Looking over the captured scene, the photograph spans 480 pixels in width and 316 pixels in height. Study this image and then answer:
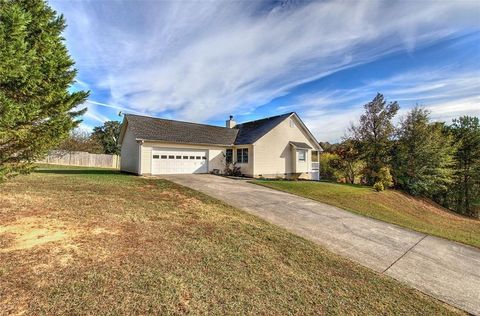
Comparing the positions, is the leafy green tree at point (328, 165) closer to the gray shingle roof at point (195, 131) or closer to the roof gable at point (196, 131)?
the roof gable at point (196, 131)

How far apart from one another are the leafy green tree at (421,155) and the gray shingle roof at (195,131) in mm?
11052

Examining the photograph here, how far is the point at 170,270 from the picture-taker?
3.59 metres

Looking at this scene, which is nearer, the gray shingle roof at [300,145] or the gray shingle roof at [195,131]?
the gray shingle roof at [195,131]

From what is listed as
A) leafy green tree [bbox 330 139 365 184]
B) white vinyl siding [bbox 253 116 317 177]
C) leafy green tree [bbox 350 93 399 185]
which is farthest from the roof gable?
leafy green tree [bbox 350 93 399 185]

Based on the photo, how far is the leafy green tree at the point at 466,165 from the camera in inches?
844

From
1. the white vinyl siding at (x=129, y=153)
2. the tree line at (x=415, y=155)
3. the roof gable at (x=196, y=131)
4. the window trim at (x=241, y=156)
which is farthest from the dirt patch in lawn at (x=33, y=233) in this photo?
the tree line at (x=415, y=155)

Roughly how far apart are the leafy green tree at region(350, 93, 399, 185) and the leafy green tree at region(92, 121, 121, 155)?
40616 millimetres

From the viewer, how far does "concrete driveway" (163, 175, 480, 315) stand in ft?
14.3

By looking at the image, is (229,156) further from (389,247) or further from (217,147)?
(389,247)

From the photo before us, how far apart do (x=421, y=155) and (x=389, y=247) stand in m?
18.2

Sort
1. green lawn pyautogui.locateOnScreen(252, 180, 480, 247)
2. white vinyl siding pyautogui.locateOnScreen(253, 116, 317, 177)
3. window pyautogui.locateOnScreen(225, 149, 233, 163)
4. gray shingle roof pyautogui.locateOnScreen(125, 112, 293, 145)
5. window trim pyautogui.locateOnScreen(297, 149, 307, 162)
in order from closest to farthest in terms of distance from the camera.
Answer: green lawn pyautogui.locateOnScreen(252, 180, 480, 247) < gray shingle roof pyautogui.locateOnScreen(125, 112, 293, 145) < white vinyl siding pyautogui.locateOnScreen(253, 116, 317, 177) < window pyautogui.locateOnScreen(225, 149, 233, 163) < window trim pyautogui.locateOnScreen(297, 149, 307, 162)

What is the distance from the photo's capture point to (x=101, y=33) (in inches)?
392

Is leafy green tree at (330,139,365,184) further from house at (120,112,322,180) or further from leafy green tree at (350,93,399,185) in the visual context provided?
house at (120,112,322,180)

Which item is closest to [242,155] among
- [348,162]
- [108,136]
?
[348,162]
